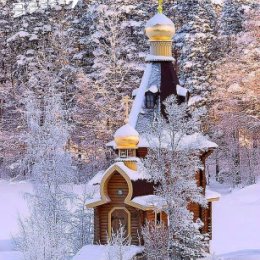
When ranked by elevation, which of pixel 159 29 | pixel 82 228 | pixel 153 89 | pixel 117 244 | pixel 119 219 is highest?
pixel 159 29

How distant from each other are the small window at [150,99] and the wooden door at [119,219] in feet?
12.1

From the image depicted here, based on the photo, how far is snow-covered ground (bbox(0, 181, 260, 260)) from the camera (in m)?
28.0

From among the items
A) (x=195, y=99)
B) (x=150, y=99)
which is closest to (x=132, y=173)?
(x=150, y=99)

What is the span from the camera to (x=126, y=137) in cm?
2150

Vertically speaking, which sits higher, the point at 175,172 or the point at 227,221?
the point at 175,172

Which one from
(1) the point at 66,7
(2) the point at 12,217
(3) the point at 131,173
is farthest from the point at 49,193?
(1) the point at 66,7

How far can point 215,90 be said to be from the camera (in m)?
44.2

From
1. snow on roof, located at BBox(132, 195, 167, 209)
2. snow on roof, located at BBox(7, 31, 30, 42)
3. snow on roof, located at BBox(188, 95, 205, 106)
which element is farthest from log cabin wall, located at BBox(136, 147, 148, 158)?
snow on roof, located at BBox(7, 31, 30, 42)

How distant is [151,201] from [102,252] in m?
2.35

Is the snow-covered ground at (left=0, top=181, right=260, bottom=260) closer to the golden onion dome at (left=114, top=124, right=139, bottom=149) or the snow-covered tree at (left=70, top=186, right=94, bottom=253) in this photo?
the snow-covered tree at (left=70, top=186, right=94, bottom=253)

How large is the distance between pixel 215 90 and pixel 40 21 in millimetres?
13655

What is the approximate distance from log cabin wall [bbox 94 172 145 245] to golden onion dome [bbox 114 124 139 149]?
0.87 meters

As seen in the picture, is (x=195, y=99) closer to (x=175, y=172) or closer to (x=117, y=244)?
(x=117, y=244)

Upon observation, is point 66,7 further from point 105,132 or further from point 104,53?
point 105,132
